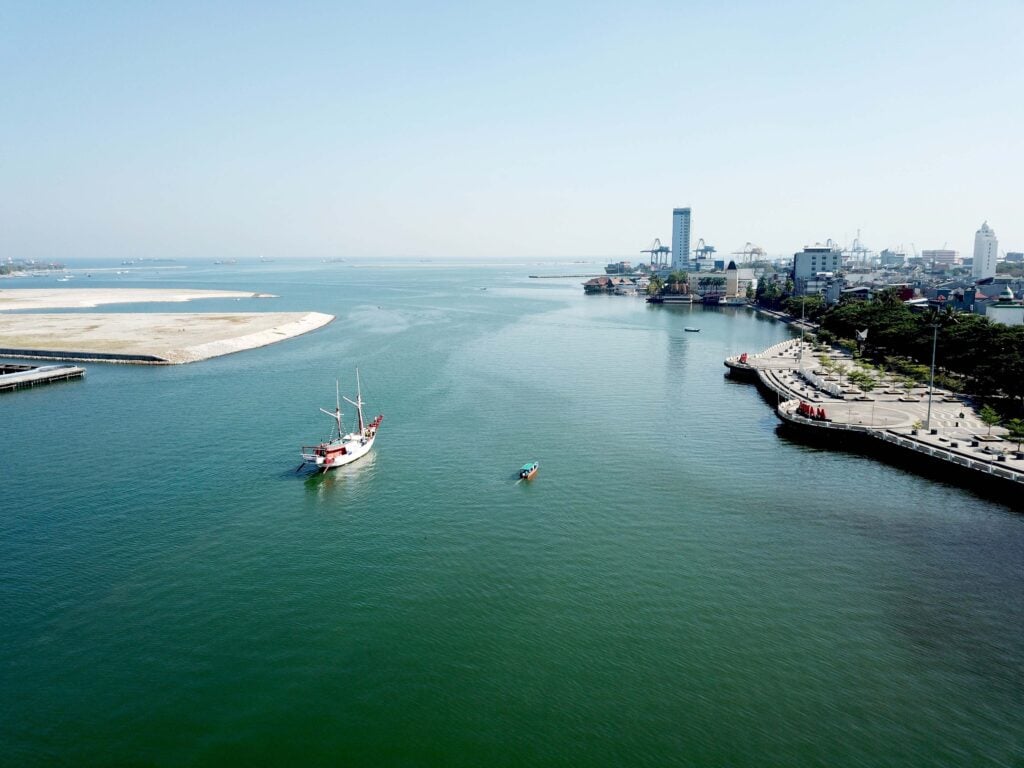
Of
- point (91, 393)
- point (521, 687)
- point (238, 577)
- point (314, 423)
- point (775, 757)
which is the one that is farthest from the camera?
point (91, 393)

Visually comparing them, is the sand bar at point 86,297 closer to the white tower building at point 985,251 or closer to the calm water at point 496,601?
the calm water at point 496,601

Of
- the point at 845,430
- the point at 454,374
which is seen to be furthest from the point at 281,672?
the point at 454,374

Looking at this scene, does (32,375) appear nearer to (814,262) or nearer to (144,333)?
(144,333)

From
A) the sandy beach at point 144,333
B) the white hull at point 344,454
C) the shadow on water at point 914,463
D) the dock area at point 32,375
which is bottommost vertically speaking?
the shadow on water at point 914,463

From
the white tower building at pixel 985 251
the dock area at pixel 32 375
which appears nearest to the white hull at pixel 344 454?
the dock area at pixel 32 375

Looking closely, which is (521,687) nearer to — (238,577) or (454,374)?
(238,577)

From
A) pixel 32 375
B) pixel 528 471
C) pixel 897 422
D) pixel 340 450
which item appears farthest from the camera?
pixel 32 375

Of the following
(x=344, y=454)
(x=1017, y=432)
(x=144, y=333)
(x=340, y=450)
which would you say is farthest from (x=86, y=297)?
(x=1017, y=432)
